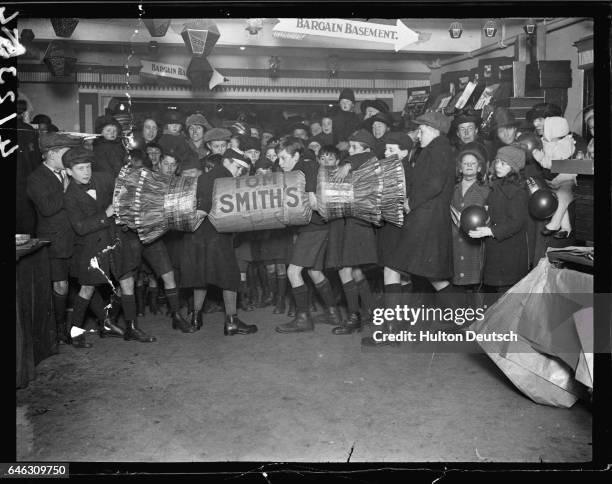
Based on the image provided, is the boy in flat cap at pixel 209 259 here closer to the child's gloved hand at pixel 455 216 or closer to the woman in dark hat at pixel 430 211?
the woman in dark hat at pixel 430 211

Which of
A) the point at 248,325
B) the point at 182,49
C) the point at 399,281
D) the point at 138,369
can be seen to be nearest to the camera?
the point at 138,369

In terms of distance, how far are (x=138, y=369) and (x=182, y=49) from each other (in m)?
5.27

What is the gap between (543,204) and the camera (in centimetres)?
481

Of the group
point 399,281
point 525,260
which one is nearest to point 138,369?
point 399,281

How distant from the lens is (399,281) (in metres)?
5.36

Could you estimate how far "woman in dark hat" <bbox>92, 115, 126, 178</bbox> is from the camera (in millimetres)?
6230

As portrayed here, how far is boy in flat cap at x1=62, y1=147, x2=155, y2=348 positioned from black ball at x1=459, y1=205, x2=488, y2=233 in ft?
9.28

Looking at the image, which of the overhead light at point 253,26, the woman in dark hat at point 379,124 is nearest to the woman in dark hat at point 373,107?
the woman in dark hat at point 379,124

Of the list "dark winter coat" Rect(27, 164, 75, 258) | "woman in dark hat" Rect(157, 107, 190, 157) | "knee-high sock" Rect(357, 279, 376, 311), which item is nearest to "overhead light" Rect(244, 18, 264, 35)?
"woman in dark hat" Rect(157, 107, 190, 157)

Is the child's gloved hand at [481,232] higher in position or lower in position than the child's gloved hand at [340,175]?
lower

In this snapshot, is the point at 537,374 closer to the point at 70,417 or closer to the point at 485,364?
the point at 485,364

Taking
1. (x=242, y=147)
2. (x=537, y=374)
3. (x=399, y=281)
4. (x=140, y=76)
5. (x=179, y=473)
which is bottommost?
(x=179, y=473)

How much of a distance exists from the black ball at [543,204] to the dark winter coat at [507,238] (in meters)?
0.07

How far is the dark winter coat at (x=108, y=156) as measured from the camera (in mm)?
6141
